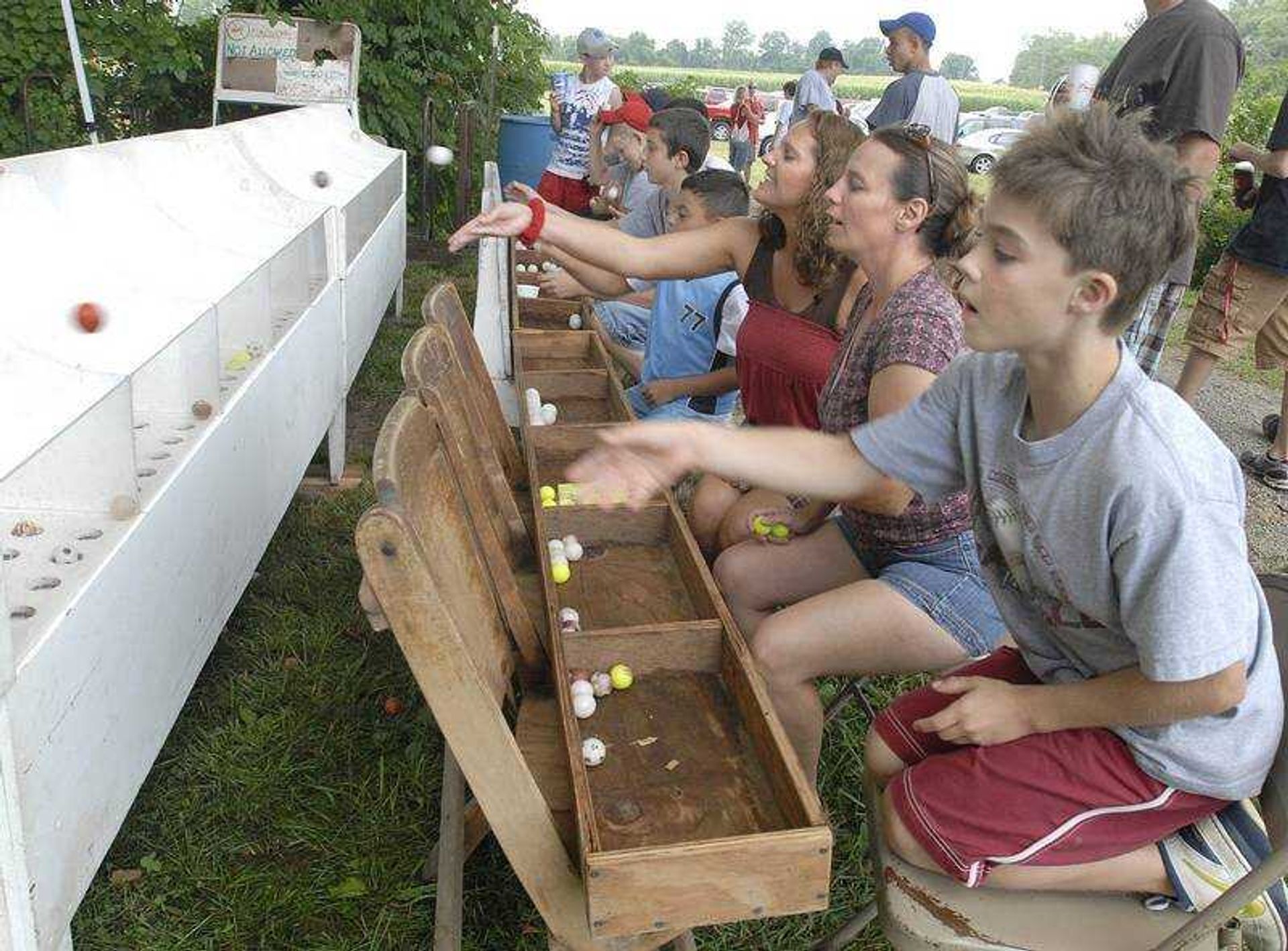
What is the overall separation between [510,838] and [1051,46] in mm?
79556

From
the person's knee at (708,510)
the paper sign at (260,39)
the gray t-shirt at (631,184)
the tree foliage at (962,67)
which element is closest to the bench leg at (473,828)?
the person's knee at (708,510)

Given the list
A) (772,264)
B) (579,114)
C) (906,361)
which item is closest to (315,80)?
(579,114)

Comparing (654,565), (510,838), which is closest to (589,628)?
(654,565)

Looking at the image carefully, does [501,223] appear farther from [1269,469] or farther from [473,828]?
[1269,469]

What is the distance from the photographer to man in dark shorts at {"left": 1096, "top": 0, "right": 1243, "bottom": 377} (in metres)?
3.51

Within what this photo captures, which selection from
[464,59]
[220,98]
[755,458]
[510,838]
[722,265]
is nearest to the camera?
[510,838]

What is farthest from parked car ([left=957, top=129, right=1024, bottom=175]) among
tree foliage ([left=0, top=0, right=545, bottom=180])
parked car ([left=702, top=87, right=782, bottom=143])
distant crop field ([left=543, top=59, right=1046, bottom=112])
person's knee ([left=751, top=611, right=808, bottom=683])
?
distant crop field ([left=543, top=59, right=1046, bottom=112])

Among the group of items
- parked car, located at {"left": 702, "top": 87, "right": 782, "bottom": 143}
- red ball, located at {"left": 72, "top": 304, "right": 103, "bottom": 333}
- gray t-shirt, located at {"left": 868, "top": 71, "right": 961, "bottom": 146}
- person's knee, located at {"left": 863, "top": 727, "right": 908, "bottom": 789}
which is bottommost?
person's knee, located at {"left": 863, "top": 727, "right": 908, "bottom": 789}

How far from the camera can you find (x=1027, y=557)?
162 centimetres

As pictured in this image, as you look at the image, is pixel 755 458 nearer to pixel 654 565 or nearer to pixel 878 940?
pixel 654 565

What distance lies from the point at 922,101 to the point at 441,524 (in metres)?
5.89

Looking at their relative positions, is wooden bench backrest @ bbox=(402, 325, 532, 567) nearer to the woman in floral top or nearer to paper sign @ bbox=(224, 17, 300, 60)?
the woman in floral top

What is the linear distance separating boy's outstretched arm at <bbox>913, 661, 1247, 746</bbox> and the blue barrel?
9.00 meters

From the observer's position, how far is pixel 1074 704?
1.51m
